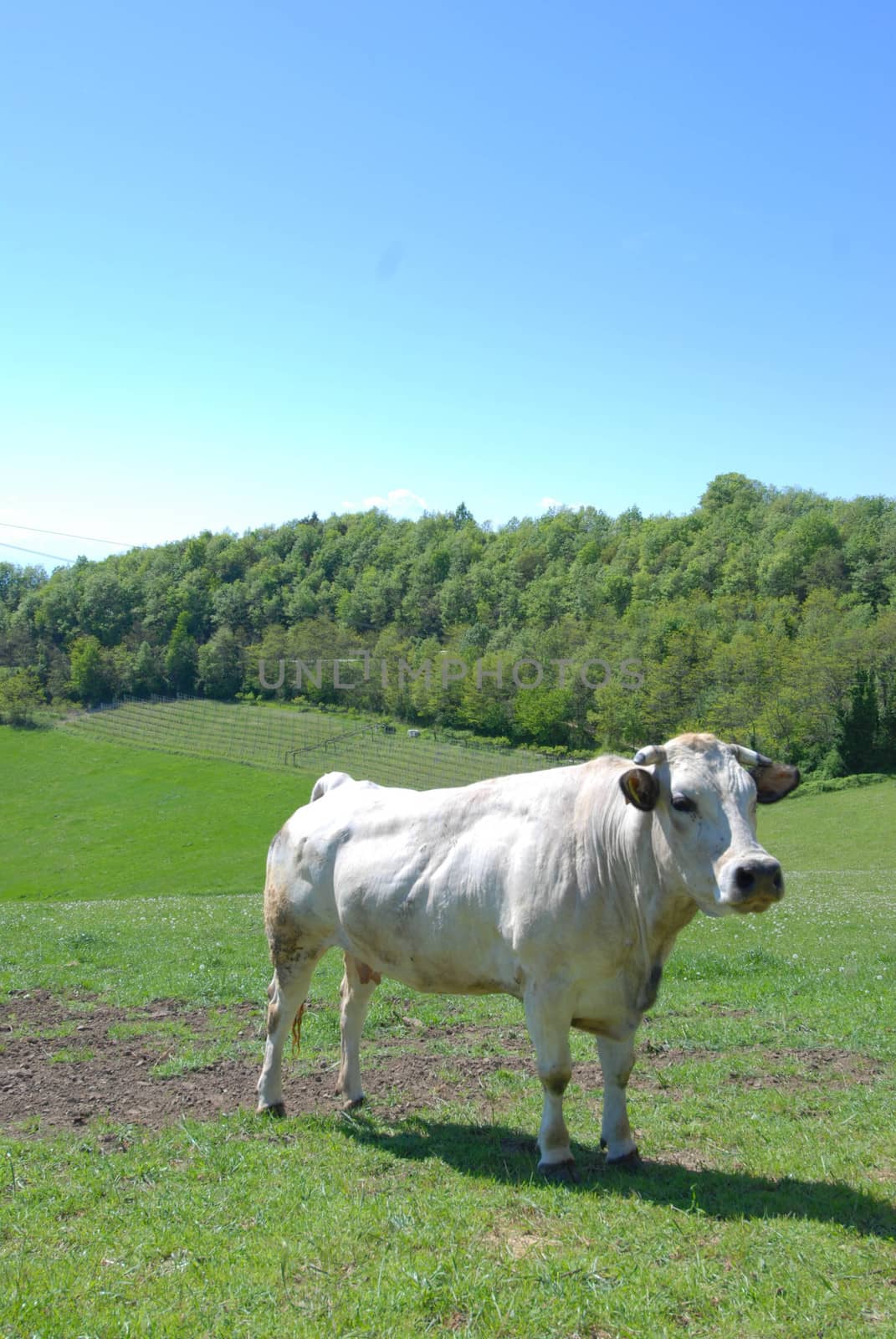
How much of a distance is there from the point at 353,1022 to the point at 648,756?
13.2 feet

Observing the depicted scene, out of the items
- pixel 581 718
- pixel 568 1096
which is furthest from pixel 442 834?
pixel 581 718

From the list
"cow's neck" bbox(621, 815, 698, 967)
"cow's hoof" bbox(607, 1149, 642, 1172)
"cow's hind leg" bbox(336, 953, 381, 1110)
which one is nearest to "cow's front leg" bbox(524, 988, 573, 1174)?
"cow's hoof" bbox(607, 1149, 642, 1172)

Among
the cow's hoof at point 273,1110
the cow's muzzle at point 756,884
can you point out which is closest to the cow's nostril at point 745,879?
the cow's muzzle at point 756,884

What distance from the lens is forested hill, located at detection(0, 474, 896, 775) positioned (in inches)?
3558

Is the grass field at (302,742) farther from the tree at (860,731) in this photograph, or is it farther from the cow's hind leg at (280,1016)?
the cow's hind leg at (280,1016)

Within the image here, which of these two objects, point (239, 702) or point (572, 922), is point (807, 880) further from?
point (239, 702)

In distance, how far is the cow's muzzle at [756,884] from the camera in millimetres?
6043

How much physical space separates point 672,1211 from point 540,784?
3145 mm

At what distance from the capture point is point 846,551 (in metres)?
127

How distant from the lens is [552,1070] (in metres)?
6.91

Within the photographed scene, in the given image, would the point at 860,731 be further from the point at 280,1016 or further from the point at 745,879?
the point at 745,879

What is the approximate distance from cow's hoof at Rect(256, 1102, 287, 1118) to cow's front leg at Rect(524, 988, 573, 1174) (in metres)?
2.60

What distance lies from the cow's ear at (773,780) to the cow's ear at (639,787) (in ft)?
2.76

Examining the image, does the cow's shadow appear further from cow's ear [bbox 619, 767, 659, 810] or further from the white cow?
cow's ear [bbox 619, 767, 659, 810]
